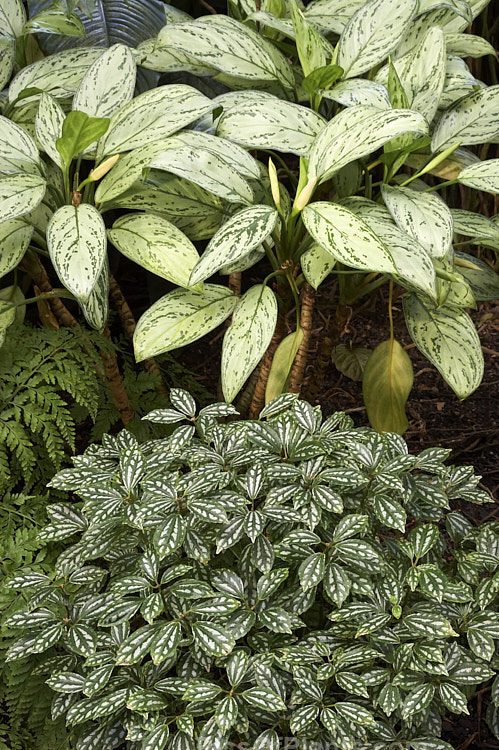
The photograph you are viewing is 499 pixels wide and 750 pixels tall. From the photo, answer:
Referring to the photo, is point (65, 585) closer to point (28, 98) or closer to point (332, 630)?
point (332, 630)

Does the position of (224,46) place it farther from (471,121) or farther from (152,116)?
(471,121)

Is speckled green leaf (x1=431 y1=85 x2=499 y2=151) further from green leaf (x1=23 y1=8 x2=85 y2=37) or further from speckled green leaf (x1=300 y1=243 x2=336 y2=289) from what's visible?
green leaf (x1=23 y1=8 x2=85 y2=37)

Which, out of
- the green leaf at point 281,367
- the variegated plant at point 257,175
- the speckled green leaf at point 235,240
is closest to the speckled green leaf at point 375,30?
the variegated plant at point 257,175

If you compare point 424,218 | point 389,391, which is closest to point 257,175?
point 424,218

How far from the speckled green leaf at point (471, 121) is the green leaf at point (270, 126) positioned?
0.25 meters

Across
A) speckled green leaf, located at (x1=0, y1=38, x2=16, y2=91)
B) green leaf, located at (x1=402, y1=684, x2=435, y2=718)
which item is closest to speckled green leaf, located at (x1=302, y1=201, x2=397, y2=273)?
green leaf, located at (x1=402, y1=684, x2=435, y2=718)

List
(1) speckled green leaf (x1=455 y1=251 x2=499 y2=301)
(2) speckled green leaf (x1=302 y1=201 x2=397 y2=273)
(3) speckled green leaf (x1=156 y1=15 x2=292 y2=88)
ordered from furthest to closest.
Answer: (1) speckled green leaf (x1=455 y1=251 x2=499 y2=301) < (3) speckled green leaf (x1=156 y1=15 x2=292 y2=88) < (2) speckled green leaf (x1=302 y1=201 x2=397 y2=273)

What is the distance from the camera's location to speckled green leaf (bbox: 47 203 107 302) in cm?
99

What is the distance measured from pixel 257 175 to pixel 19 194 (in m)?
0.40

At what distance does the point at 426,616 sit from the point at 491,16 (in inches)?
79.4

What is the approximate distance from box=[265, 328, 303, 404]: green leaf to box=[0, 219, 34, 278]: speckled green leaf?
0.50 metres

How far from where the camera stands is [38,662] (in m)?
1.07

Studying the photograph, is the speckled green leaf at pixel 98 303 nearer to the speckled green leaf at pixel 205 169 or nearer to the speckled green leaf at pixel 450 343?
the speckled green leaf at pixel 205 169

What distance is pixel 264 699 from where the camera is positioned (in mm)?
827
